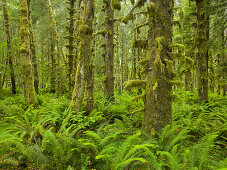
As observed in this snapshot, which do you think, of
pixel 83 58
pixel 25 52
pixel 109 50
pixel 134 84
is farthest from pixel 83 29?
pixel 25 52

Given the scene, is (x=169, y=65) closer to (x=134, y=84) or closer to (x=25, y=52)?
(x=134, y=84)

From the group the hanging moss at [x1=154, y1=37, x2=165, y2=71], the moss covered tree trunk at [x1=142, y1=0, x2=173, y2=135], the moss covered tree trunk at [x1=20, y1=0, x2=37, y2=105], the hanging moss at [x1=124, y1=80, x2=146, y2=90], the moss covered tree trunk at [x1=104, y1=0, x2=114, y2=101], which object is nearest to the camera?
the hanging moss at [x1=154, y1=37, x2=165, y2=71]

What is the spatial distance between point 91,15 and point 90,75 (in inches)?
90.0

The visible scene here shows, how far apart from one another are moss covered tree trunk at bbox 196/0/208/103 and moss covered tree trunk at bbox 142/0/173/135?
4218 millimetres

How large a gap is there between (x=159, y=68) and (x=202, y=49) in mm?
4771

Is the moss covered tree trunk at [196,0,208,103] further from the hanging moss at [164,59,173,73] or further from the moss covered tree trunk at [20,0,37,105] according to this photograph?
the moss covered tree trunk at [20,0,37,105]

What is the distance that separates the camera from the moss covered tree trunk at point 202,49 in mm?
7023

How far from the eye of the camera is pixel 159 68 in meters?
3.79

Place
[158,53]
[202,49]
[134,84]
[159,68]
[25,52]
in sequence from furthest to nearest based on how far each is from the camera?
[202,49] → [25,52] → [134,84] → [159,68] → [158,53]

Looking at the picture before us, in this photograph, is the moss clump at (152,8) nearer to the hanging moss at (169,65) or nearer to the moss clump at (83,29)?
the hanging moss at (169,65)

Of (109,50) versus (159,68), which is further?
(109,50)

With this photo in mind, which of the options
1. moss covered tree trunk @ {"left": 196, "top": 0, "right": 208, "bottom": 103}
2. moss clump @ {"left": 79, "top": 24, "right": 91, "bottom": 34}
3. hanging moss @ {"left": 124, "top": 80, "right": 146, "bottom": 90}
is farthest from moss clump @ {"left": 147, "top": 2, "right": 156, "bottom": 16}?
moss covered tree trunk @ {"left": 196, "top": 0, "right": 208, "bottom": 103}

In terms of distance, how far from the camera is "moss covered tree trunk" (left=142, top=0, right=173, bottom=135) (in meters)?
3.76

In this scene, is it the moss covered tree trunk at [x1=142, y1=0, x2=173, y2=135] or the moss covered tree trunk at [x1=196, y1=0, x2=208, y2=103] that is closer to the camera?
the moss covered tree trunk at [x1=142, y1=0, x2=173, y2=135]
